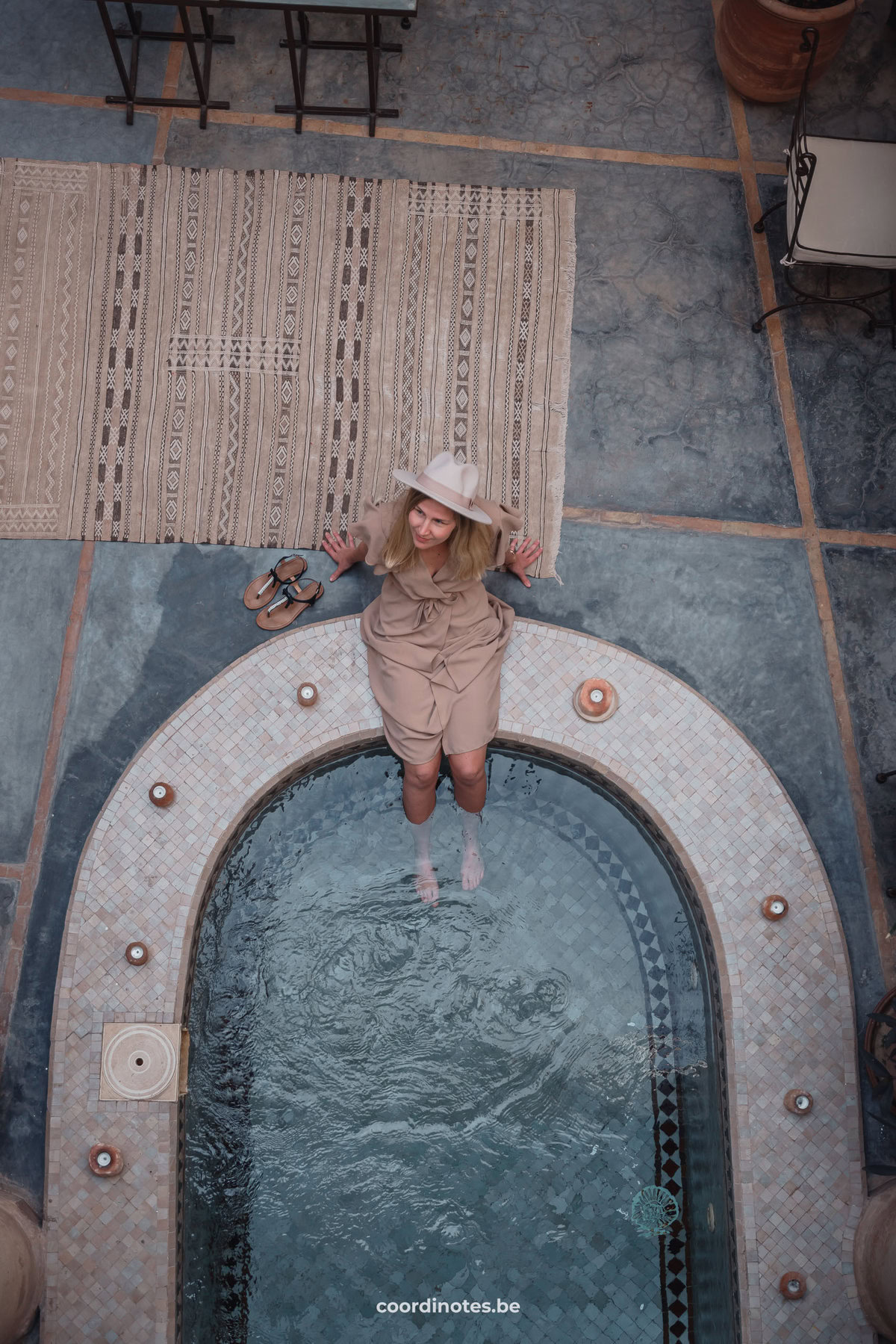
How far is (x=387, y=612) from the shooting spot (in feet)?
15.8

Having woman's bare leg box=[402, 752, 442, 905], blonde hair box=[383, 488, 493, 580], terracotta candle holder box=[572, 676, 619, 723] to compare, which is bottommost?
woman's bare leg box=[402, 752, 442, 905]

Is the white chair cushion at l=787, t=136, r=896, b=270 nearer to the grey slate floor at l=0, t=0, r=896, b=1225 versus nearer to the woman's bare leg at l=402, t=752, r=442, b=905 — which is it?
the grey slate floor at l=0, t=0, r=896, b=1225

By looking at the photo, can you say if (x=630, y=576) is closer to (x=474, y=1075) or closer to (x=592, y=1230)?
(x=474, y=1075)

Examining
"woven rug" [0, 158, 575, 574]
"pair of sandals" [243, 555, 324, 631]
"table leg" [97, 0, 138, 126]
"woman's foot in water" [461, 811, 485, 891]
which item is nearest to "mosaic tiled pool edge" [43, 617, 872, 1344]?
"pair of sandals" [243, 555, 324, 631]

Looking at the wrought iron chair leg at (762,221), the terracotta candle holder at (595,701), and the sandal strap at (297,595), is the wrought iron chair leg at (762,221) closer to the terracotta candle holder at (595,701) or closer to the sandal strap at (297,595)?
the terracotta candle holder at (595,701)

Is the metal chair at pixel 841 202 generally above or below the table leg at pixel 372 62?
below

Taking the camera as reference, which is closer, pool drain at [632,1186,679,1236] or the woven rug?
pool drain at [632,1186,679,1236]

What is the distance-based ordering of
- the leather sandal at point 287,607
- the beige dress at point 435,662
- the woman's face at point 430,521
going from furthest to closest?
the leather sandal at point 287,607
the beige dress at point 435,662
the woman's face at point 430,521

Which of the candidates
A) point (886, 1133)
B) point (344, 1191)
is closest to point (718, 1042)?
point (886, 1133)

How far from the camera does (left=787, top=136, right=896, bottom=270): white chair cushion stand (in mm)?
5121

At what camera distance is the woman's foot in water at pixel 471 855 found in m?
5.11

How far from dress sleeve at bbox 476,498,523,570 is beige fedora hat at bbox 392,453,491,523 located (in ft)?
0.92

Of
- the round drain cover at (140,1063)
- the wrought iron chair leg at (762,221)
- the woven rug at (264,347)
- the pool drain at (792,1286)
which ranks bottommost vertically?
the pool drain at (792,1286)

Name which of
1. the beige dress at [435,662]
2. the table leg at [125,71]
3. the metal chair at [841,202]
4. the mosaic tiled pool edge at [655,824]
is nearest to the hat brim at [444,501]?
the beige dress at [435,662]
